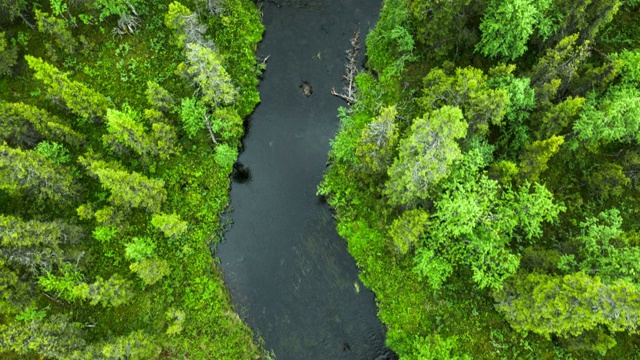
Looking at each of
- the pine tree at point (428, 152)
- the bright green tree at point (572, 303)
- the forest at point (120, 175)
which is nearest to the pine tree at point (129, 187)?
the forest at point (120, 175)

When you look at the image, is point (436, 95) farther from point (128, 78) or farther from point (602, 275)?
point (128, 78)

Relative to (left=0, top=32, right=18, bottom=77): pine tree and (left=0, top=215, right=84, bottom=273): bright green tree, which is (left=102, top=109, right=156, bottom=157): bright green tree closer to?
(left=0, top=215, right=84, bottom=273): bright green tree

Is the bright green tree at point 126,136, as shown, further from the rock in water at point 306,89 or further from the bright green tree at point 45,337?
the rock in water at point 306,89

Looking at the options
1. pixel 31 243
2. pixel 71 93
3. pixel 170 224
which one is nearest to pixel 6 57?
pixel 71 93

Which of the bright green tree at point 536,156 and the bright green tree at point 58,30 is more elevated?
the bright green tree at point 536,156

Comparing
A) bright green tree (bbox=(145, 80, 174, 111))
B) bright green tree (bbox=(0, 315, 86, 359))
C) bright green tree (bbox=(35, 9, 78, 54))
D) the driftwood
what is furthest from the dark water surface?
bright green tree (bbox=(35, 9, 78, 54))

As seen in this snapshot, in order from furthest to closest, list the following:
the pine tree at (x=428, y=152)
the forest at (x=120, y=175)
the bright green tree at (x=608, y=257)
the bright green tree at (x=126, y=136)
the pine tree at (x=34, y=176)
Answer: the bright green tree at (x=126, y=136) → the forest at (x=120, y=175) → the pine tree at (x=34, y=176) → the bright green tree at (x=608, y=257) → the pine tree at (x=428, y=152)
